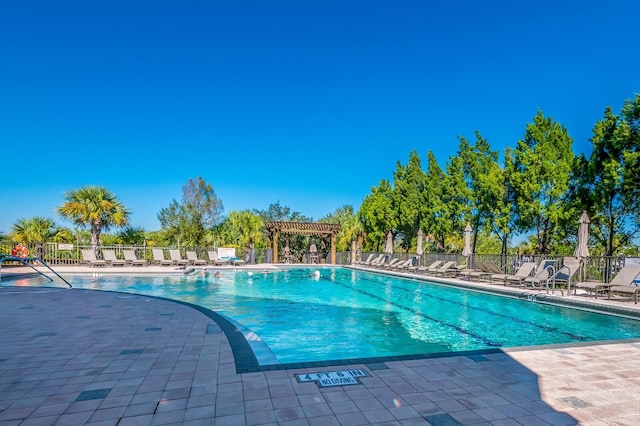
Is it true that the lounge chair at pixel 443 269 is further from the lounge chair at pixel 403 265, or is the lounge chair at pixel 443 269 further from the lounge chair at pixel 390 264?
the lounge chair at pixel 390 264

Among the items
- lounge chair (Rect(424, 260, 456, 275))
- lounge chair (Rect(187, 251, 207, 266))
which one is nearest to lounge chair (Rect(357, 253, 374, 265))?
lounge chair (Rect(424, 260, 456, 275))

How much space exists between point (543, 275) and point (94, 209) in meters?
21.4

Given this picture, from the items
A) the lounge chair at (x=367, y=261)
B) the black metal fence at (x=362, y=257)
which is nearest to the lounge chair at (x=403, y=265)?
the black metal fence at (x=362, y=257)

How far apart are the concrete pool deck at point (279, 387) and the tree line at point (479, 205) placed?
11824mm

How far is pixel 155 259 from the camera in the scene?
67.8ft

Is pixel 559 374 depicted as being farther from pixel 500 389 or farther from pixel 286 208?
pixel 286 208

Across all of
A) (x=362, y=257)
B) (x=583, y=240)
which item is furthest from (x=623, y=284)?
(x=362, y=257)

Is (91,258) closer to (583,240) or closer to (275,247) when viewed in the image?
(275,247)

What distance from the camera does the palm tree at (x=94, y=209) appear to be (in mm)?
19609

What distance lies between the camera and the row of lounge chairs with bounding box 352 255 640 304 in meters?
9.57

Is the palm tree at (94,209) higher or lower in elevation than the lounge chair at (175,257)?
higher

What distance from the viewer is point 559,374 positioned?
12.6ft

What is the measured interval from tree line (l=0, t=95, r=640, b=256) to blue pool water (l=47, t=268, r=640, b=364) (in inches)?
276

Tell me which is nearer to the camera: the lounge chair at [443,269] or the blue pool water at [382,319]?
the blue pool water at [382,319]
